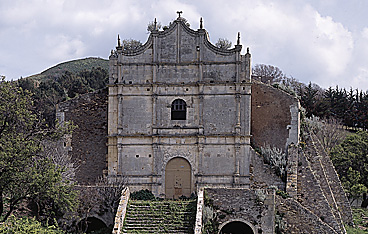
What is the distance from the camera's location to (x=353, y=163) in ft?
132

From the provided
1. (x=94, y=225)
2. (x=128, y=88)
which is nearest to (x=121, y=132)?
(x=128, y=88)

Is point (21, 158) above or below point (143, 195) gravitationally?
above

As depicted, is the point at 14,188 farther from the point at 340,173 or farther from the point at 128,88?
the point at 340,173

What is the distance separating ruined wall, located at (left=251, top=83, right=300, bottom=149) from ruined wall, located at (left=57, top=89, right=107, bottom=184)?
10.5m

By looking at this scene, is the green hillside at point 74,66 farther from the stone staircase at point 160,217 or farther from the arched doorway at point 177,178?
the stone staircase at point 160,217

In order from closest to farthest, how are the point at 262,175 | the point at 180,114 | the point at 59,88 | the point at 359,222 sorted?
the point at 262,175 < the point at 180,114 < the point at 359,222 < the point at 59,88

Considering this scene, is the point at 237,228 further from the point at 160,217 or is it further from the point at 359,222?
the point at 359,222

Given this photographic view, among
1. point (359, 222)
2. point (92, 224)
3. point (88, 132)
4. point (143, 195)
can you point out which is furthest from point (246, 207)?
point (88, 132)

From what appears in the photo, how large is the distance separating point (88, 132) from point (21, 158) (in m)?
11.4

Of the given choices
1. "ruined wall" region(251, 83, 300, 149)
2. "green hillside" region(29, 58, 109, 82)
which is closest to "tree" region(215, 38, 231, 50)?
"ruined wall" region(251, 83, 300, 149)

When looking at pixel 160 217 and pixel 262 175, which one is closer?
pixel 160 217

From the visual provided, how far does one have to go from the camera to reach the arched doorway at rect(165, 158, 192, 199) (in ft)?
92.1

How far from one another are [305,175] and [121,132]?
11.8 meters

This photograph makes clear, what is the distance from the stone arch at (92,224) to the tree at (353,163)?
68.2 feet
